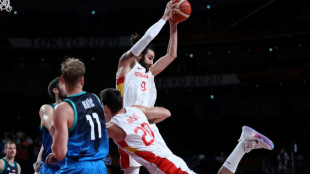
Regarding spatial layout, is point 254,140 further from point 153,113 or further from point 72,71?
point 72,71

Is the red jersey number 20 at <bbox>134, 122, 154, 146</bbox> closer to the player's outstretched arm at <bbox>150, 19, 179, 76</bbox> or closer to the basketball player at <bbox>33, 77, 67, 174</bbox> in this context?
the basketball player at <bbox>33, 77, 67, 174</bbox>

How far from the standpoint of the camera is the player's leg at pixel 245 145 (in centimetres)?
529

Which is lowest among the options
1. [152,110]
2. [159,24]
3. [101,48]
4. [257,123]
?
[257,123]

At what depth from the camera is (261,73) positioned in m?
21.2

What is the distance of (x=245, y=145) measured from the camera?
5492 millimetres

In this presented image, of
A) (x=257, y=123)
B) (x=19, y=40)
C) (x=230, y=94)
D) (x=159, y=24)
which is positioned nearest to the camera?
(x=159, y=24)

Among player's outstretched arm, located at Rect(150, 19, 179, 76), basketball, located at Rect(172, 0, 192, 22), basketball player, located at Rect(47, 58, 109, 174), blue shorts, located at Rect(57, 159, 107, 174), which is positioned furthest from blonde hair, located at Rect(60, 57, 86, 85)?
player's outstretched arm, located at Rect(150, 19, 179, 76)

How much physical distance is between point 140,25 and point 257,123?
7198mm

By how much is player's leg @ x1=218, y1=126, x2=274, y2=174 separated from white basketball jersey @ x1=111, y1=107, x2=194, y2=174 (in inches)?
30.2

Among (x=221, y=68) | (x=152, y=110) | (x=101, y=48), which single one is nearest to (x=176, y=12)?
(x=152, y=110)

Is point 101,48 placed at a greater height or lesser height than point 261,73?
greater

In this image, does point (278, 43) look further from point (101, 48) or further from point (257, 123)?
point (101, 48)

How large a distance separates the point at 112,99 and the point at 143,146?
2.06 feet

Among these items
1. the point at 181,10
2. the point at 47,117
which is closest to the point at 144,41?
the point at 181,10
